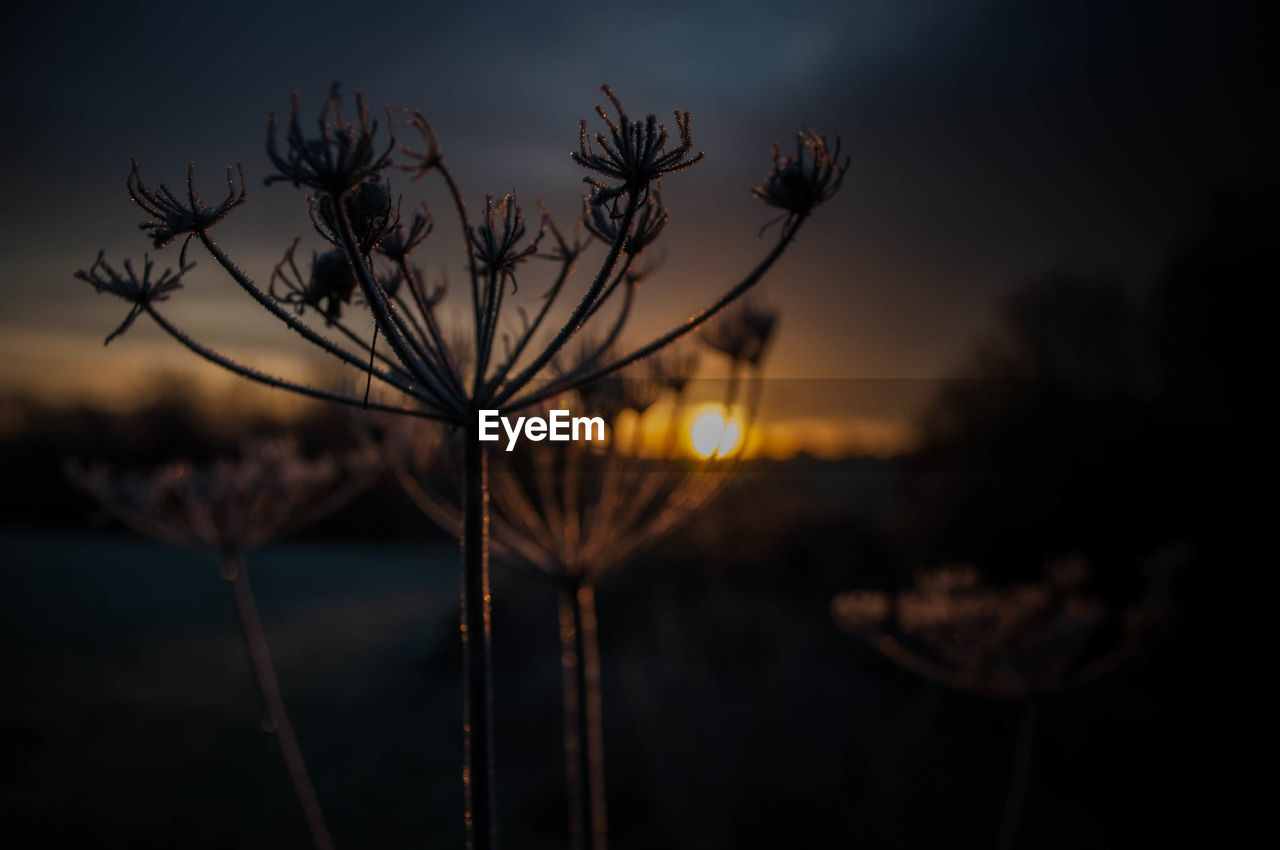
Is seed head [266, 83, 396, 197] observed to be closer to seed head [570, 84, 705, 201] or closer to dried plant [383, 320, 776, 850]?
seed head [570, 84, 705, 201]

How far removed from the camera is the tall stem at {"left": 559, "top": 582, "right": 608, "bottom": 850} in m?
2.62

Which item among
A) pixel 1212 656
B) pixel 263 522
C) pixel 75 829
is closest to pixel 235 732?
pixel 75 829

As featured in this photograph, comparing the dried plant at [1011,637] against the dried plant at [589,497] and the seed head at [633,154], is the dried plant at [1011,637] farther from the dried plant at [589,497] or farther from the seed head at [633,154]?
the seed head at [633,154]

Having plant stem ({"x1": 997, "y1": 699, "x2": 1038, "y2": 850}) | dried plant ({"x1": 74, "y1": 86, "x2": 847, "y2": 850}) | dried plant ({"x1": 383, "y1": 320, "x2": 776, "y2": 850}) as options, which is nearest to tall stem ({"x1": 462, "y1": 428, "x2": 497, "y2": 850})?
dried plant ({"x1": 74, "y1": 86, "x2": 847, "y2": 850})

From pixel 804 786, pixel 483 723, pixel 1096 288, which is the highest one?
pixel 1096 288

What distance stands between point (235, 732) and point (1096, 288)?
17.0 m

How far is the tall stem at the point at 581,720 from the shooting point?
8.61 feet

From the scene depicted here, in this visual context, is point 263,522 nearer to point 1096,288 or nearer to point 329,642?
point 329,642

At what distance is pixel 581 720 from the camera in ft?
8.71

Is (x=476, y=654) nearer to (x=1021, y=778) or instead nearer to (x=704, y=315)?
(x=704, y=315)

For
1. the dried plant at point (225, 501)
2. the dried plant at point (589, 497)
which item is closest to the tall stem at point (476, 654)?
the dried plant at point (589, 497)

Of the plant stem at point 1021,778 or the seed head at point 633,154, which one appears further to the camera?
the plant stem at point 1021,778

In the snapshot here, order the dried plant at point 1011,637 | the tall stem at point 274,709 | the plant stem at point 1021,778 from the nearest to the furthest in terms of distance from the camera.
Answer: the tall stem at point 274,709
the plant stem at point 1021,778
the dried plant at point 1011,637

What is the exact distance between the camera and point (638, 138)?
129 cm
